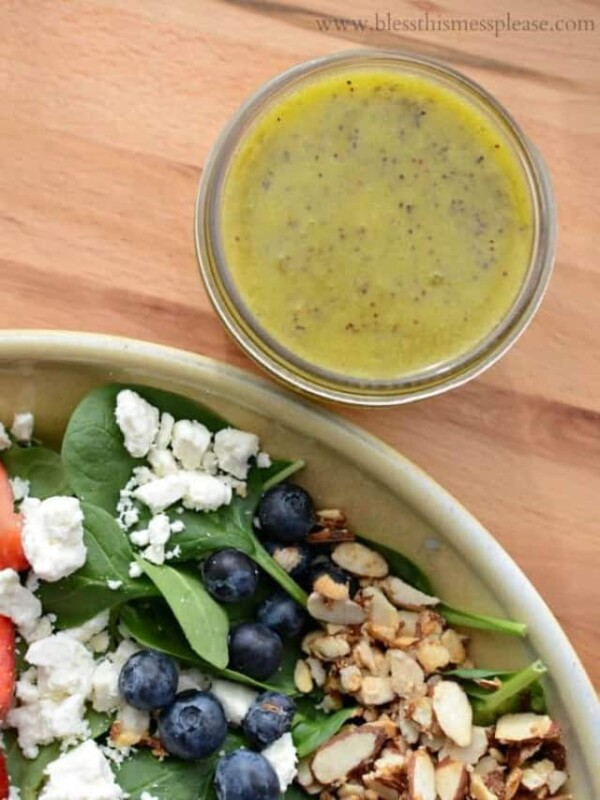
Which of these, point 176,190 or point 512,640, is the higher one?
point 176,190

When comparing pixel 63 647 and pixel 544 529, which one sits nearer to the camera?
pixel 63 647

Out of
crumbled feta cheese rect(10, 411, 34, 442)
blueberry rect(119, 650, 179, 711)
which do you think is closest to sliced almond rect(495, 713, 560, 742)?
blueberry rect(119, 650, 179, 711)

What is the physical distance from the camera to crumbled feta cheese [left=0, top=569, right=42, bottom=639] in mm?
1236

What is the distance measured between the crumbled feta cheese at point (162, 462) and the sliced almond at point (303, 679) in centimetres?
24

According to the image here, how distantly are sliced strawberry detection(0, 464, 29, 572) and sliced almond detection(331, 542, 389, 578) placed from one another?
1.01ft

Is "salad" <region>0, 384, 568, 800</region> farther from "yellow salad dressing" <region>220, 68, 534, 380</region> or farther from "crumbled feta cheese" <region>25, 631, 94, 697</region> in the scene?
"yellow salad dressing" <region>220, 68, 534, 380</region>

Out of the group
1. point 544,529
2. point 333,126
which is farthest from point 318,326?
point 544,529

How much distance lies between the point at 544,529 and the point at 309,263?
1.26ft

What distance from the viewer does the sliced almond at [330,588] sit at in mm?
Answer: 1280

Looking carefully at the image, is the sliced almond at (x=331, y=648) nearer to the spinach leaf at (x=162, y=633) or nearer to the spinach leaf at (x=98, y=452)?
the spinach leaf at (x=162, y=633)

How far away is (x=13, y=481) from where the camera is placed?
1285mm

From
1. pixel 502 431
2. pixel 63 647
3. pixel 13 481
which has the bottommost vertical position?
pixel 63 647

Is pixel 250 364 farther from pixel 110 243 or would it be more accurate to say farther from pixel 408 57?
pixel 408 57

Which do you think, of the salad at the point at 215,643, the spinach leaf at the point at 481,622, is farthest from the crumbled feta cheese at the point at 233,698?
the spinach leaf at the point at 481,622
